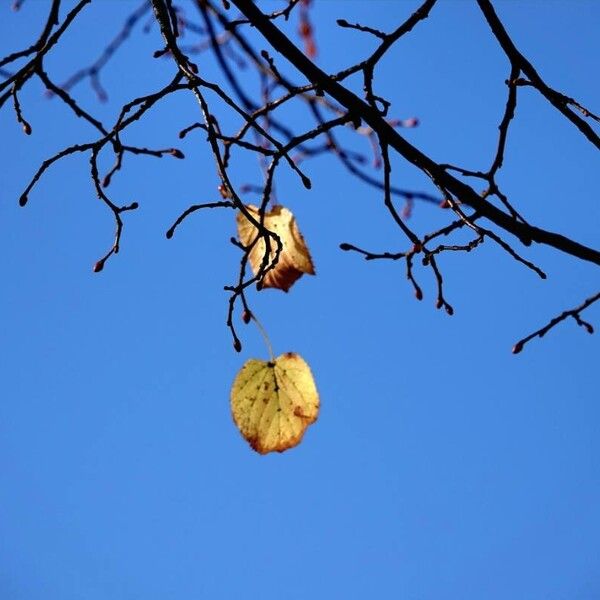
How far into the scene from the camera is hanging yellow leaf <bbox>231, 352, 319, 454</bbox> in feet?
4.61

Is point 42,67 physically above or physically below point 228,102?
above

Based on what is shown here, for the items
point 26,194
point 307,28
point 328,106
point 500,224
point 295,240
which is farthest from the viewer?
point 307,28

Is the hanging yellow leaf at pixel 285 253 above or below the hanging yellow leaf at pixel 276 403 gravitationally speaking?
above

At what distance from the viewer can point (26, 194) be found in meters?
1.13

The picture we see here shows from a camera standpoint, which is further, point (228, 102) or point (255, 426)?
point (255, 426)

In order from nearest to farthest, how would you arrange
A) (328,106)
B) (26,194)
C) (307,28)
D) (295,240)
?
(26,194) → (295,240) → (328,106) → (307,28)

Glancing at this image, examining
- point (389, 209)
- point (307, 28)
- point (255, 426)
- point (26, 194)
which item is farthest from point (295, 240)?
point (307, 28)

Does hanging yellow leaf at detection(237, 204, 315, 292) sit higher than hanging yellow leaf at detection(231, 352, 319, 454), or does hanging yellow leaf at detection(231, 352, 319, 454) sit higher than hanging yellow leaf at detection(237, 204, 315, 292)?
hanging yellow leaf at detection(237, 204, 315, 292)

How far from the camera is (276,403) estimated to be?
1.45 m

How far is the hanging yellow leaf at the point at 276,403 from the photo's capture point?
1.41 metres

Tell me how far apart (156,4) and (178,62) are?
16 cm

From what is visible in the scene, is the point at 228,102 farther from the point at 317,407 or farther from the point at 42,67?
the point at 317,407

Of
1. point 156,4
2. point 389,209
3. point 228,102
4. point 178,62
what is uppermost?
point 156,4

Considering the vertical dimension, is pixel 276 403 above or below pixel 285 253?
below
